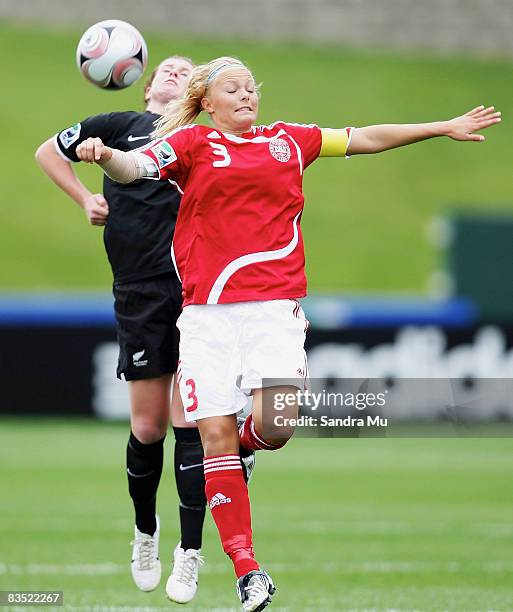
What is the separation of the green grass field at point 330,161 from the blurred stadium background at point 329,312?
5 cm

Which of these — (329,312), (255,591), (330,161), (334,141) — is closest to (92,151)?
(334,141)

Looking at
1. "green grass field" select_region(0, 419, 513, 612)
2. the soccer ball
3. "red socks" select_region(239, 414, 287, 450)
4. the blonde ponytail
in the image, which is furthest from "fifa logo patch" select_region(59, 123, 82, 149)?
"green grass field" select_region(0, 419, 513, 612)

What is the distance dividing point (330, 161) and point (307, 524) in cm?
2043

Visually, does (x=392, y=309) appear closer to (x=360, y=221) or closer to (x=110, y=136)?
(x=110, y=136)

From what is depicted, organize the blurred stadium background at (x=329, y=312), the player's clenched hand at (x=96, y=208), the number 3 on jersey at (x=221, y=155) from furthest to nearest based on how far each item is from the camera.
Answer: the blurred stadium background at (x=329, y=312) < the player's clenched hand at (x=96, y=208) < the number 3 on jersey at (x=221, y=155)

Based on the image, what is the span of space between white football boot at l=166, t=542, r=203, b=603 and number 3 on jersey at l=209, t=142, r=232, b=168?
1.86m

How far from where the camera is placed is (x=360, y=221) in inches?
1113

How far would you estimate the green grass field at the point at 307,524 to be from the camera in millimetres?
7344

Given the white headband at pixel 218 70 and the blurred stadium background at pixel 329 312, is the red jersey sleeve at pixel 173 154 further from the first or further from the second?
the blurred stadium background at pixel 329 312

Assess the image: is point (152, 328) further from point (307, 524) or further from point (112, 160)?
point (307, 524)

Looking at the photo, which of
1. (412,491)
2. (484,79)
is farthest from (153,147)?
(484,79)

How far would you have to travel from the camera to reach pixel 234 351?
584 cm

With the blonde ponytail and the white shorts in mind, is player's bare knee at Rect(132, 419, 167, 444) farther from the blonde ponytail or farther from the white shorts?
the blonde ponytail

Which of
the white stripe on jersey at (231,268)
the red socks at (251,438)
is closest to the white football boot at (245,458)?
the red socks at (251,438)
